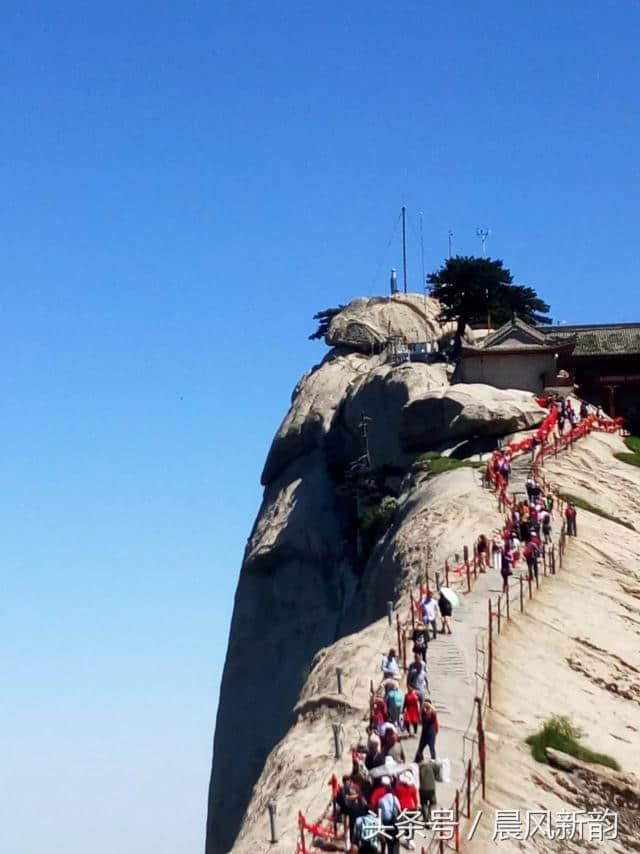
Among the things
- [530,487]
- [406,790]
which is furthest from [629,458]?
[406,790]

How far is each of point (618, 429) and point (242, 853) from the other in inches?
1559

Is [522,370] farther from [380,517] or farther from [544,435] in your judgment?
[544,435]

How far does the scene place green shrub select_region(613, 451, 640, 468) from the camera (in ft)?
178

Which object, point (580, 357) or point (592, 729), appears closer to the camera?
point (592, 729)

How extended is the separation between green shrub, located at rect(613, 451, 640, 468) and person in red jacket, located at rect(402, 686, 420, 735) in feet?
99.3

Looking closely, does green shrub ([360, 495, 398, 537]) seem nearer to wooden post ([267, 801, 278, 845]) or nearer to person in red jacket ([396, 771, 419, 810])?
wooden post ([267, 801, 278, 845])

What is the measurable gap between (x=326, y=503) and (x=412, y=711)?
139 ft

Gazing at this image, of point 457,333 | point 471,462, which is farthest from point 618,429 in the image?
point 457,333

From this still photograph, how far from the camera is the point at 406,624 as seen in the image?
109 feet

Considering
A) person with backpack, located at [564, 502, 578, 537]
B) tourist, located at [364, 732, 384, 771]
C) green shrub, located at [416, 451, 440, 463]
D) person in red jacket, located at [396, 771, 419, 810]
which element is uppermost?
green shrub, located at [416, 451, 440, 463]

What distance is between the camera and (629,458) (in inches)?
2156

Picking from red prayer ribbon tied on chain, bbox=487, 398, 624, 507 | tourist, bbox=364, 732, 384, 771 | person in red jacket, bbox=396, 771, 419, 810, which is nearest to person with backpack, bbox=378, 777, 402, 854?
person in red jacket, bbox=396, 771, 419, 810

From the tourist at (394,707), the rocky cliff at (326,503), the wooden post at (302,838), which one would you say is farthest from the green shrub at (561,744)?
the rocky cliff at (326,503)

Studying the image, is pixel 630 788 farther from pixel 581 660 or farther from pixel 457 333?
pixel 457 333
